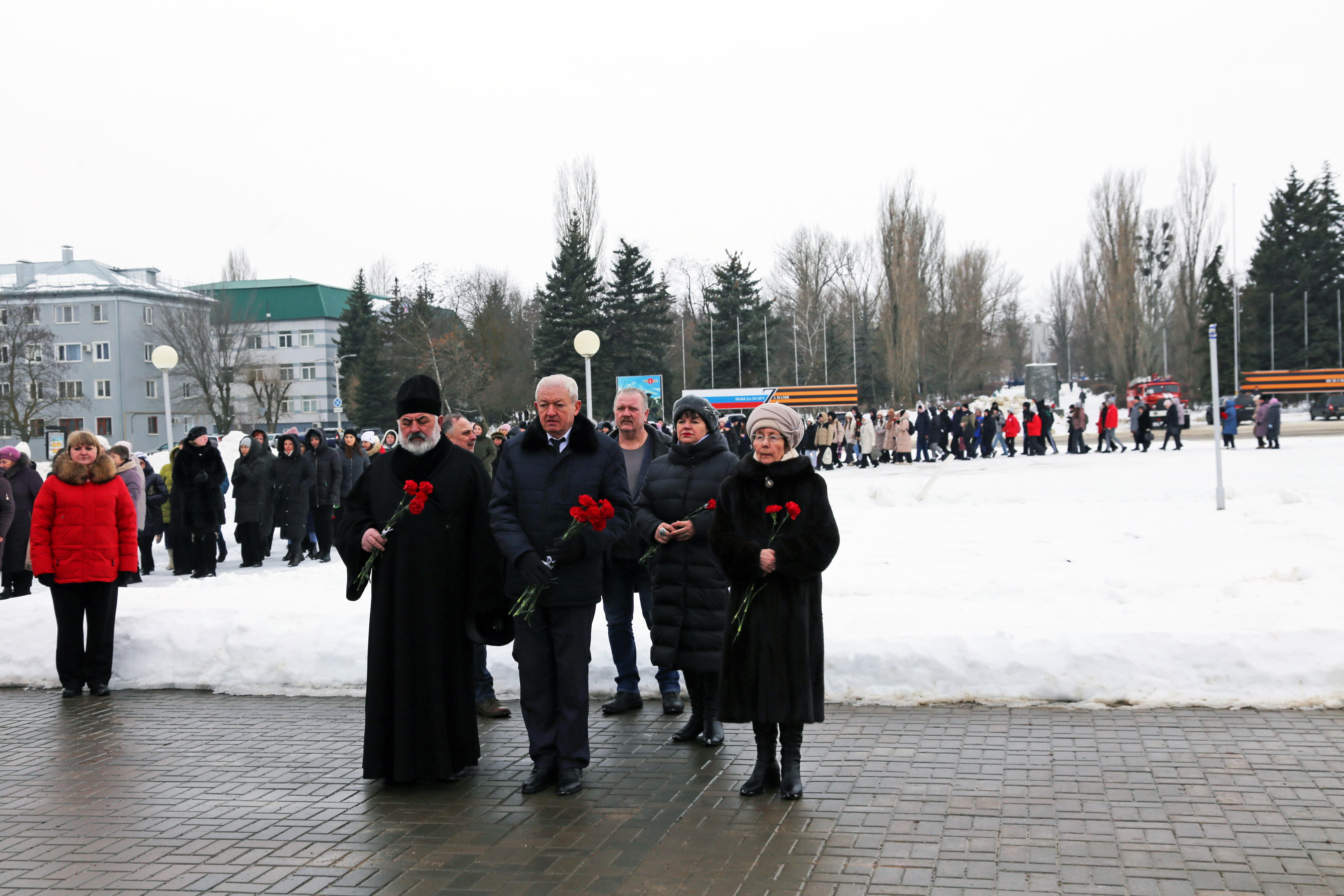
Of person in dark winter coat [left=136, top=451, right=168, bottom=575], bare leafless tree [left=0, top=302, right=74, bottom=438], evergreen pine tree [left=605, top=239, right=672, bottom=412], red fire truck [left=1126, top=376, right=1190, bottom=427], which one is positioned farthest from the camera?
evergreen pine tree [left=605, top=239, right=672, bottom=412]

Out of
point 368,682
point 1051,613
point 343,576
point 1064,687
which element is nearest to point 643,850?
point 368,682

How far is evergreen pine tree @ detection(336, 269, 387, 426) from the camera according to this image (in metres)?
75.0

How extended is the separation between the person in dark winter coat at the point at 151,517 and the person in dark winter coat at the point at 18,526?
2125 millimetres

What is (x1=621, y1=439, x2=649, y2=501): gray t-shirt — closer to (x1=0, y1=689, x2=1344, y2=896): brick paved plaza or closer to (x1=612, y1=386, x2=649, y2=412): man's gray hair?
(x1=612, y1=386, x2=649, y2=412): man's gray hair

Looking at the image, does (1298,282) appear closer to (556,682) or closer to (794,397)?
(794,397)

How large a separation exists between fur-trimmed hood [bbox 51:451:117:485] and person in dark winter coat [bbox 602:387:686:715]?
13.0 feet

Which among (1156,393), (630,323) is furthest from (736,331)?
(1156,393)

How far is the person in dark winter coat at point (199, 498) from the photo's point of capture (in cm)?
1441

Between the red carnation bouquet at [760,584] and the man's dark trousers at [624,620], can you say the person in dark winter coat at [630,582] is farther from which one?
the red carnation bouquet at [760,584]

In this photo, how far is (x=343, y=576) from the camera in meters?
13.3

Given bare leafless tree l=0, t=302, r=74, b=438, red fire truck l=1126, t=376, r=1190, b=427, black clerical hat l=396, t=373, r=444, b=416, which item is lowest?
black clerical hat l=396, t=373, r=444, b=416

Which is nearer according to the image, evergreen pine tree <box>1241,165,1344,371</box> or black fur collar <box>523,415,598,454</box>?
black fur collar <box>523,415,598,454</box>

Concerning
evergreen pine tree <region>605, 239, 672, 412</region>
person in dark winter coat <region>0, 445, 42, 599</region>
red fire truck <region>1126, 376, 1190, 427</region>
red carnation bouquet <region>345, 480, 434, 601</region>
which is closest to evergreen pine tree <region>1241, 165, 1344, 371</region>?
red fire truck <region>1126, 376, 1190, 427</region>

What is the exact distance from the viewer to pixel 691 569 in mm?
6410
